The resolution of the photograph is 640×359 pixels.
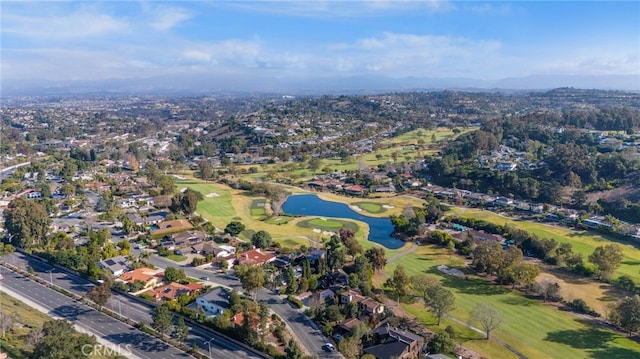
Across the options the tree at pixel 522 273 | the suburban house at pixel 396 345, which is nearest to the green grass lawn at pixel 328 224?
the tree at pixel 522 273

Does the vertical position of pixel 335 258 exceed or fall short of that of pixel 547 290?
it exceeds it

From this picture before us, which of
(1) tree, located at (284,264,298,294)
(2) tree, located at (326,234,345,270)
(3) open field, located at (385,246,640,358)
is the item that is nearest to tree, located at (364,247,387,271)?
(2) tree, located at (326,234,345,270)

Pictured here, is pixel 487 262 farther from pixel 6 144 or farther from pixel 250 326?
pixel 6 144

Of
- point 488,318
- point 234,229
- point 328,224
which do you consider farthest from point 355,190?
point 488,318

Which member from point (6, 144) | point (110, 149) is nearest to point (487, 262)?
point (110, 149)

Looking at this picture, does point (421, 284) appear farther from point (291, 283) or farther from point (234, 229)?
point (234, 229)

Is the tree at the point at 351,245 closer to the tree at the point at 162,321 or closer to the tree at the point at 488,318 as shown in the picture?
the tree at the point at 488,318
